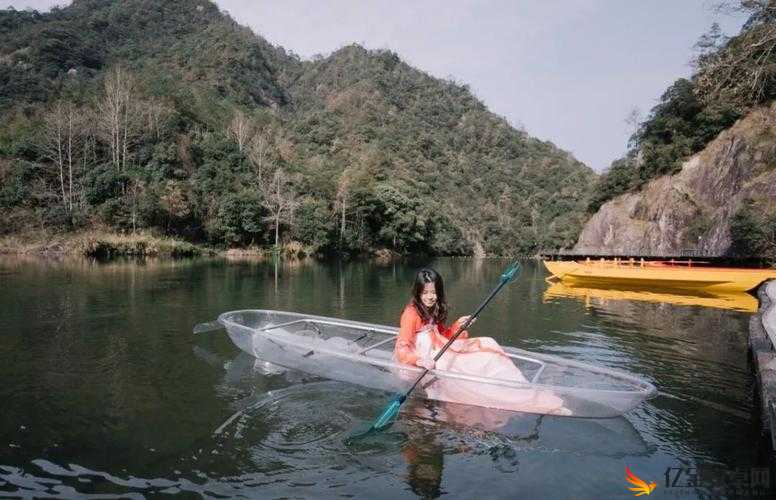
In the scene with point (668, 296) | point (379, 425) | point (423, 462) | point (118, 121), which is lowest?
point (668, 296)

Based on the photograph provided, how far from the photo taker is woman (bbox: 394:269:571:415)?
4859mm

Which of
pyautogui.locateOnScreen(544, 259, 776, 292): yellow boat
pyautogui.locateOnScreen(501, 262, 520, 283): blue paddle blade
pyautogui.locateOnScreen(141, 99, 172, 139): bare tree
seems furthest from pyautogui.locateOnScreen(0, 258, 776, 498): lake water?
pyautogui.locateOnScreen(141, 99, 172, 139): bare tree

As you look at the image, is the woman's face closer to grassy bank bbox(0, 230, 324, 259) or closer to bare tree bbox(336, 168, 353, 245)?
grassy bank bbox(0, 230, 324, 259)

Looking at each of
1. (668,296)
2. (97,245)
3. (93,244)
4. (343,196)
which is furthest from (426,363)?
(343,196)

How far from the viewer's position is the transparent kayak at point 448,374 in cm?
471

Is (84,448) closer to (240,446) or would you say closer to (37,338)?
(240,446)

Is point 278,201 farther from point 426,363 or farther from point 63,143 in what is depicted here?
point 426,363

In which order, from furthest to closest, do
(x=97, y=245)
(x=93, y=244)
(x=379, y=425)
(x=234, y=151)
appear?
(x=234, y=151)
(x=97, y=245)
(x=93, y=244)
(x=379, y=425)

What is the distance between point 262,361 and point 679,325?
8.85 m

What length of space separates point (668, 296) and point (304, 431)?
1567 centimetres

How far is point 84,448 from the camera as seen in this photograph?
434 cm

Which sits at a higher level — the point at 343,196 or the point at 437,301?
the point at 343,196

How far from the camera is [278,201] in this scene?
1550 inches

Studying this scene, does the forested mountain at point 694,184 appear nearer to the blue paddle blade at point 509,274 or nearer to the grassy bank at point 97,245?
the blue paddle blade at point 509,274
